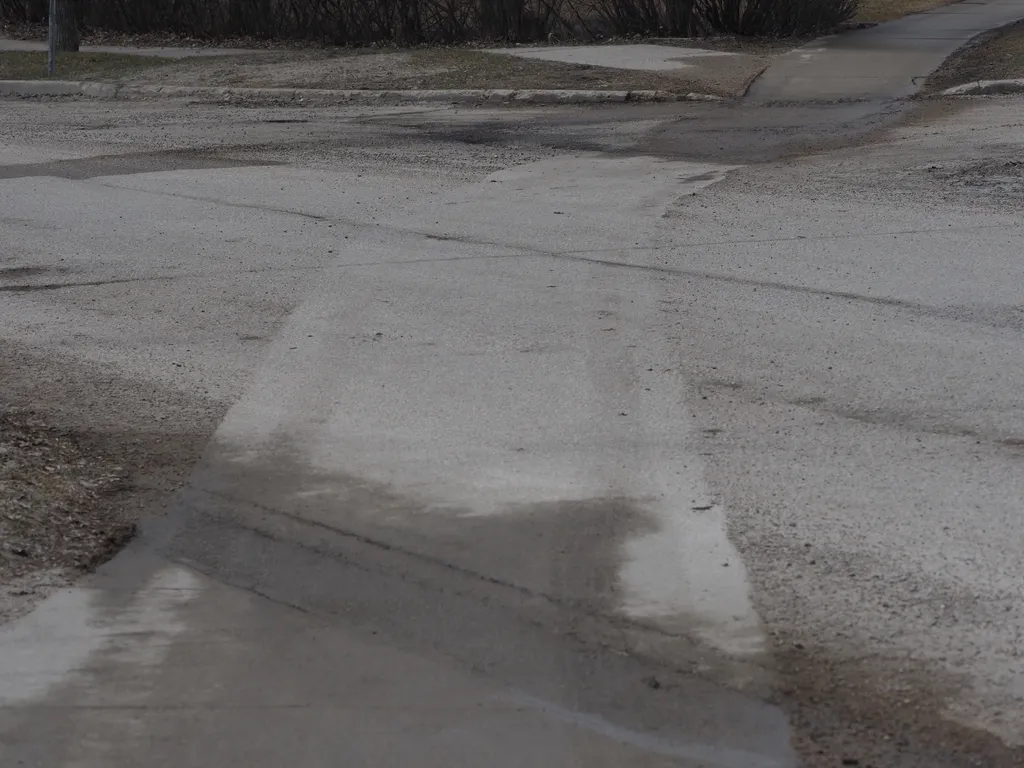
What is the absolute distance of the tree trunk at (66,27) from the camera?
21.6 m

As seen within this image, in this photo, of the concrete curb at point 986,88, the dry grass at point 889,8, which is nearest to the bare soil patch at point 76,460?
the concrete curb at point 986,88

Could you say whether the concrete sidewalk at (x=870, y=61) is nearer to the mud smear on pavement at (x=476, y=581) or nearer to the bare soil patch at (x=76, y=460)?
the bare soil patch at (x=76, y=460)

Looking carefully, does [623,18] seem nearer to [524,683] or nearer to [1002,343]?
[1002,343]

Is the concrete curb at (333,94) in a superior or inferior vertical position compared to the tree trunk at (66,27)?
inferior

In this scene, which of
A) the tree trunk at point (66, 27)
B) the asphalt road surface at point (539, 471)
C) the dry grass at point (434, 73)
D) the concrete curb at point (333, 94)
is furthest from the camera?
the tree trunk at point (66, 27)

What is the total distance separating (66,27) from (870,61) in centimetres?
1211

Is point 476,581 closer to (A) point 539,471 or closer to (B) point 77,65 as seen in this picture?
(A) point 539,471

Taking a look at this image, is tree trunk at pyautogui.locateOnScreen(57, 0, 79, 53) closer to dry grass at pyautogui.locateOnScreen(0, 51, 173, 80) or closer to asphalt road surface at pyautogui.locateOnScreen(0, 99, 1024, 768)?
dry grass at pyautogui.locateOnScreen(0, 51, 173, 80)

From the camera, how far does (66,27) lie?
21.9 m

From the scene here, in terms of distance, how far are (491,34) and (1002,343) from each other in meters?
16.9

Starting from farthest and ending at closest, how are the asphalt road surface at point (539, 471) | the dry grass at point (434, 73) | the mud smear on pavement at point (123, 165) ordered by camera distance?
1. the dry grass at point (434, 73)
2. the mud smear on pavement at point (123, 165)
3. the asphalt road surface at point (539, 471)

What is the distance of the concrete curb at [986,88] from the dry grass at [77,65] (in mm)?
10927

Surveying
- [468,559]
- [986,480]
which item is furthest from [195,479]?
[986,480]

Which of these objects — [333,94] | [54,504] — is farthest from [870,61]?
[54,504]
